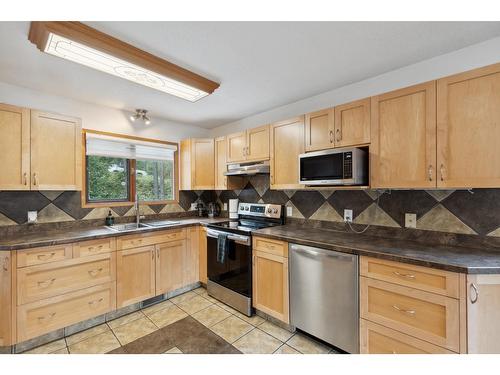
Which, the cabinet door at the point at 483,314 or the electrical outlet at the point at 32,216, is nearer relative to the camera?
the cabinet door at the point at 483,314

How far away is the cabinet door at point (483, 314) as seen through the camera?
1301mm

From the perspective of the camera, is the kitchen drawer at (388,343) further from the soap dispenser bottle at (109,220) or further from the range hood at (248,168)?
the soap dispenser bottle at (109,220)

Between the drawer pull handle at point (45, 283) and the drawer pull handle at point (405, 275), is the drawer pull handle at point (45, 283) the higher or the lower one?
the lower one

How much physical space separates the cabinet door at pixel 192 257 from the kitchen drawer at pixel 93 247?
894 millimetres

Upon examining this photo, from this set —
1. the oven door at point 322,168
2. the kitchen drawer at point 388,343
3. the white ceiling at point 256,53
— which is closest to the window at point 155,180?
the white ceiling at point 256,53

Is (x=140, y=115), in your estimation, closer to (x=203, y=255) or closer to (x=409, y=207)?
(x=203, y=255)

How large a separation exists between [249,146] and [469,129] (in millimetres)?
1990

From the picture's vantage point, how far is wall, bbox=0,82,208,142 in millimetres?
2293

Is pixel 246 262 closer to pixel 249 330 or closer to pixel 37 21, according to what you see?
pixel 249 330

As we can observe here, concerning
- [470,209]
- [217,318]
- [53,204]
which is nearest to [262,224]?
[217,318]

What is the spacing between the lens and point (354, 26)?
148cm

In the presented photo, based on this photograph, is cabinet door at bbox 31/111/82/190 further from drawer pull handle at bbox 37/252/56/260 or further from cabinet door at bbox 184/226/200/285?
cabinet door at bbox 184/226/200/285

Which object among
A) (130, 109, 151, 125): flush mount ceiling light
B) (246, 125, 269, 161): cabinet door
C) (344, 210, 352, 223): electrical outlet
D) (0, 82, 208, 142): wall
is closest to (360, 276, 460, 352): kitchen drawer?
(344, 210, 352, 223): electrical outlet

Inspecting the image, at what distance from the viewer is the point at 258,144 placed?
2787 millimetres
